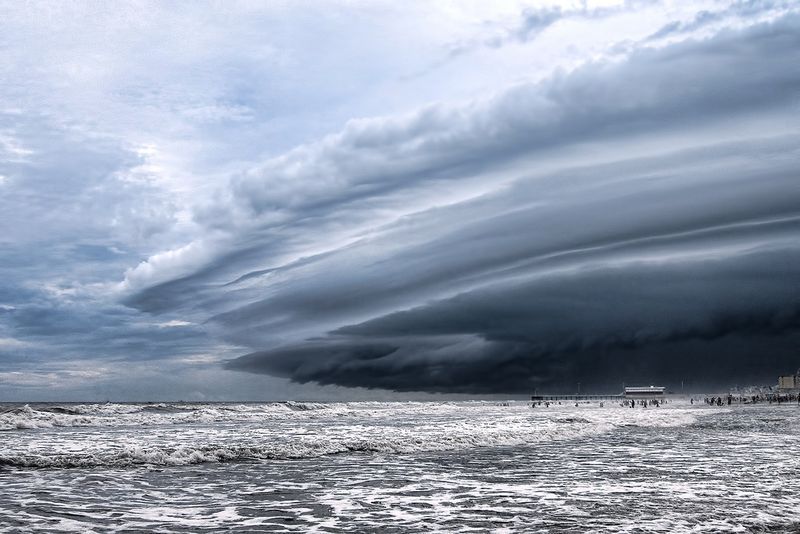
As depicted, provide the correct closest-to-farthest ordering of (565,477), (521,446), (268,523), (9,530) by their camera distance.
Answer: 1. (9,530)
2. (268,523)
3. (565,477)
4. (521,446)

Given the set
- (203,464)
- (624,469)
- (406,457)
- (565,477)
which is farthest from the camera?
(406,457)

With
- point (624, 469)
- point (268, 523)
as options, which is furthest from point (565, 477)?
point (268, 523)

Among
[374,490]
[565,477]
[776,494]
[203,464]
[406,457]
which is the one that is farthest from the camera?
[406,457]

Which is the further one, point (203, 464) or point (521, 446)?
point (521, 446)

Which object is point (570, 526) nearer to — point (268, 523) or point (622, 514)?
point (622, 514)

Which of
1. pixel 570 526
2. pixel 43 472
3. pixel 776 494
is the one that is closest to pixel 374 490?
pixel 570 526

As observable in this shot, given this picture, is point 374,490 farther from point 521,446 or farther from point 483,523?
point 521,446

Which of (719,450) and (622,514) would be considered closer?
(622,514)

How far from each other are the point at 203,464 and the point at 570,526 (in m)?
15.1

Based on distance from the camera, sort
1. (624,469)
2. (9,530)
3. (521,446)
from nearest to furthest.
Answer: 1. (9,530)
2. (624,469)
3. (521,446)

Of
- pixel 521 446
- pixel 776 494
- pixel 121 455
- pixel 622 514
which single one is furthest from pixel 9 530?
pixel 521 446

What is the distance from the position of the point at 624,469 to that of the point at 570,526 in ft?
30.7

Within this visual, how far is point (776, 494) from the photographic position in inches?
609

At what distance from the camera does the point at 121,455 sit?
78.8ft
